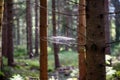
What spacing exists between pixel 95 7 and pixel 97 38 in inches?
14.9

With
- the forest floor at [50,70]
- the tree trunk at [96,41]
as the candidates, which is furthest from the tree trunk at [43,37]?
the tree trunk at [96,41]

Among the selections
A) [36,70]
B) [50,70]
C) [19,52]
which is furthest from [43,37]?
[19,52]

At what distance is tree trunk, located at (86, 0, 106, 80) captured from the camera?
3566 millimetres

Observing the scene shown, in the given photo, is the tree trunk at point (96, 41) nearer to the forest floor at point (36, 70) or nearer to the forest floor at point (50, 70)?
the forest floor at point (50, 70)

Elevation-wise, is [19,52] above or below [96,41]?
below

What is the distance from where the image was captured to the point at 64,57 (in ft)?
87.9

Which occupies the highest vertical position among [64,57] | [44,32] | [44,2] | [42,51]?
[44,2]

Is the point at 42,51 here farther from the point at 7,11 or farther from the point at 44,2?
the point at 7,11

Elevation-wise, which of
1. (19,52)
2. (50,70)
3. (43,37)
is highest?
(43,37)

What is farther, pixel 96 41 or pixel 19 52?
pixel 19 52

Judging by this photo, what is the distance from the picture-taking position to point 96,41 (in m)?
3.57

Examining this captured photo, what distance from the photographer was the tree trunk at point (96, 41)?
3566mm

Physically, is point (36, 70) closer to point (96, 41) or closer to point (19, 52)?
point (19, 52)

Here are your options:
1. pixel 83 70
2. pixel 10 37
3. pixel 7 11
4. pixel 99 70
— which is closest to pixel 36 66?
pixel 10 37
